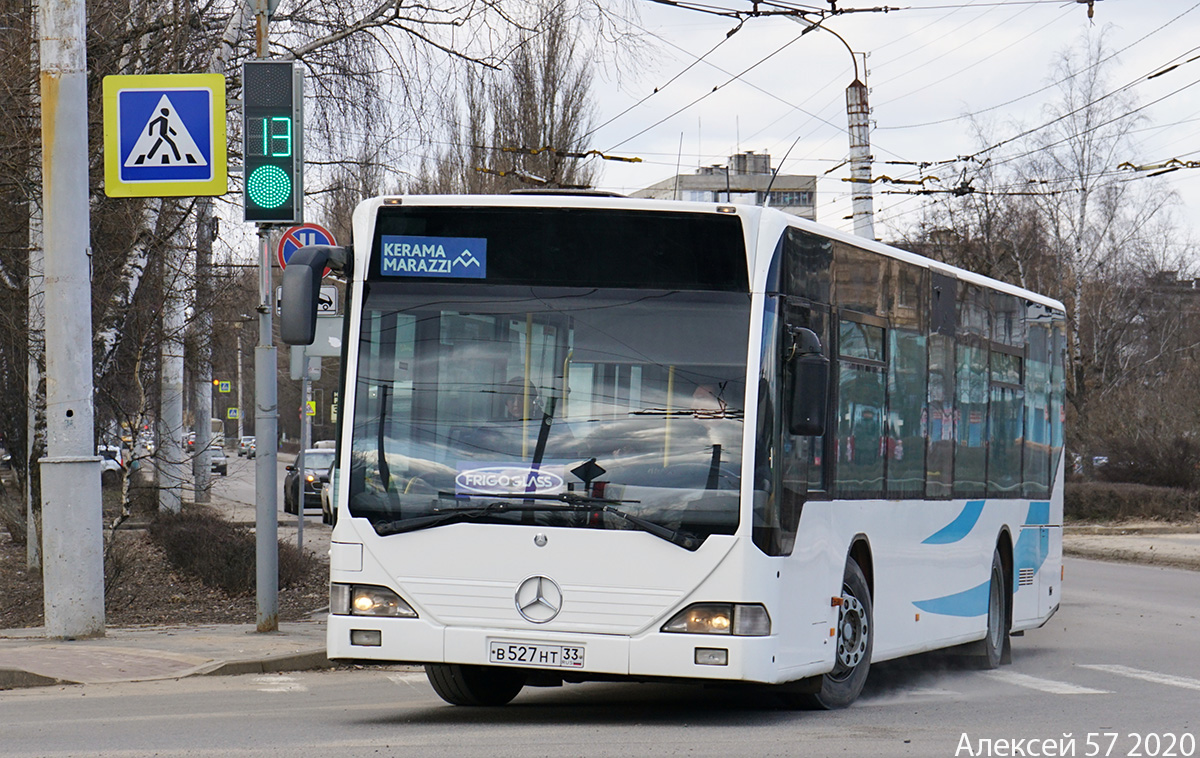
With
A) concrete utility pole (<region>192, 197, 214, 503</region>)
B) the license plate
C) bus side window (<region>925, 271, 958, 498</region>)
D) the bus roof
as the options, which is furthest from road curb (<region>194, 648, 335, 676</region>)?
concrete utility pole (<region>192, 197, 214, 503</region>)

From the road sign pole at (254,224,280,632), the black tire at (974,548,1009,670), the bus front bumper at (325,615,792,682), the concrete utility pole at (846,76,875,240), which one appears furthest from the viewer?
the concrete utility pole at (846,76,875,240)

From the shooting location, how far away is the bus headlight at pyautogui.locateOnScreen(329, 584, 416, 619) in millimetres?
7957

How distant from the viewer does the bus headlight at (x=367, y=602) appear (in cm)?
796

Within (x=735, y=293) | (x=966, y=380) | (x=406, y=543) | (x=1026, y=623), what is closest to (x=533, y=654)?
(x=406, y=543)

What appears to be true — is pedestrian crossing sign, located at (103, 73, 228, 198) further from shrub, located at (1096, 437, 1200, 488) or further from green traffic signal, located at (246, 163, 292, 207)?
shrub, located at (1096, 437, 1200, 488)

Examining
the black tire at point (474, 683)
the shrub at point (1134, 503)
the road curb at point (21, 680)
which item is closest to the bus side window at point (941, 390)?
the black tire at point (474, 683)

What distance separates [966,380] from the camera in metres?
11.4

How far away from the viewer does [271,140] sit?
12.4 m

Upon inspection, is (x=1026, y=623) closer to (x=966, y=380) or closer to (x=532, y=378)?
(x=966, y=380)

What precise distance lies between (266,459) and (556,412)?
5.52m

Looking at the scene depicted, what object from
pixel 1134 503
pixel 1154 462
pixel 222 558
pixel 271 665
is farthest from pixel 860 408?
pixel 1154 462

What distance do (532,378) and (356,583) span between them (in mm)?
1390

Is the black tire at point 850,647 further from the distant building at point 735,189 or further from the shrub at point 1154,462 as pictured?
the shrub at point 1154,462

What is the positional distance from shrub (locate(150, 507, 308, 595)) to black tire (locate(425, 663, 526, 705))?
7775 millimetres
